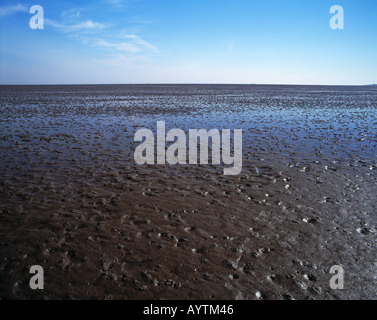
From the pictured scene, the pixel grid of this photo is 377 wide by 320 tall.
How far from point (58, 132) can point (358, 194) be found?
20.5m

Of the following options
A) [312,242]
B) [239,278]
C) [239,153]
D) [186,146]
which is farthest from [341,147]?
[239,278]

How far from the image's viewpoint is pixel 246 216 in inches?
313

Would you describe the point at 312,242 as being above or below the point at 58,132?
below

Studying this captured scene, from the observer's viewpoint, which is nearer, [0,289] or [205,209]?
[0,289]

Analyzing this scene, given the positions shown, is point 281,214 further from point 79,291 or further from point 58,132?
point 58,132

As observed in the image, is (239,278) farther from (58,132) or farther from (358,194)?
(58,132)

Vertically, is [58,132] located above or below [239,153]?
above

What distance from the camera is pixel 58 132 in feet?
63.7

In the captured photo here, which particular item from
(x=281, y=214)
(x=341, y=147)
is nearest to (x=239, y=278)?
(x=281, y=214)

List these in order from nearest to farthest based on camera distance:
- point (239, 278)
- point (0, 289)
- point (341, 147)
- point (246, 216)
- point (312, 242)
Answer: point (0, 289) → point (239, 278) → point (312, 242) → point (246, 216) → point (341, 147)
